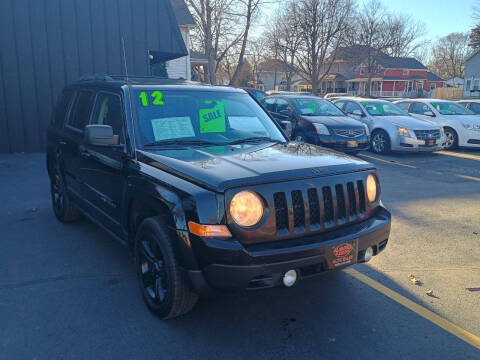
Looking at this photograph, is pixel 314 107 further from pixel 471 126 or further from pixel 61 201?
pixel 61 201

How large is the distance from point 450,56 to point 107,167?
95.1 metres

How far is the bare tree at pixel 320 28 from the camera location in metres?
37.9

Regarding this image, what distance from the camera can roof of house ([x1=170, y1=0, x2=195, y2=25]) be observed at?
2244 cm

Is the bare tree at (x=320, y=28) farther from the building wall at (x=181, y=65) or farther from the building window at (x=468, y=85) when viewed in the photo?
the building window at (x=468, y=85)

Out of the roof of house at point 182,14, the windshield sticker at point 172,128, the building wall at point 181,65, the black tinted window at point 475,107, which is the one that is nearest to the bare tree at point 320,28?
the roof of house at point 182,14

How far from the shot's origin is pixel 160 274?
321 centimetres

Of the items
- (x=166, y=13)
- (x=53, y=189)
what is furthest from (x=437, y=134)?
(x=53, y=189)

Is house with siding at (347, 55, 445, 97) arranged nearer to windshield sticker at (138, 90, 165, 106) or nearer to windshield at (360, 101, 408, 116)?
windshield at (360, 101, 408, 116)

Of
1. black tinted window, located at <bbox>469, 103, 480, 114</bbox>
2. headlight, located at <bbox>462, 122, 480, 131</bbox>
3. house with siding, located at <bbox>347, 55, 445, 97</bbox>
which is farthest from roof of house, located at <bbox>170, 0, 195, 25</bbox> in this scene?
house with siding, located at <bbox>347, 55, 445, 97</bbox>

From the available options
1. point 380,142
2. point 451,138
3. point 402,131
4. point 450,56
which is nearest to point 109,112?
point 402,131

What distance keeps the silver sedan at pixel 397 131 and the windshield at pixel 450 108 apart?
162 cm

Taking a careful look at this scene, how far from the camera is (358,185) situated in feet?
10.7

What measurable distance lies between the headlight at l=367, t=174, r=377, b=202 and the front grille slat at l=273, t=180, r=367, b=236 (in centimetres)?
14

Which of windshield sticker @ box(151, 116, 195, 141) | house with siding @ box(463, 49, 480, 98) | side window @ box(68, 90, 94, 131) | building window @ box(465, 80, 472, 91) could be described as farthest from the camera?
building window @ box(465, 80, 472, 91)
